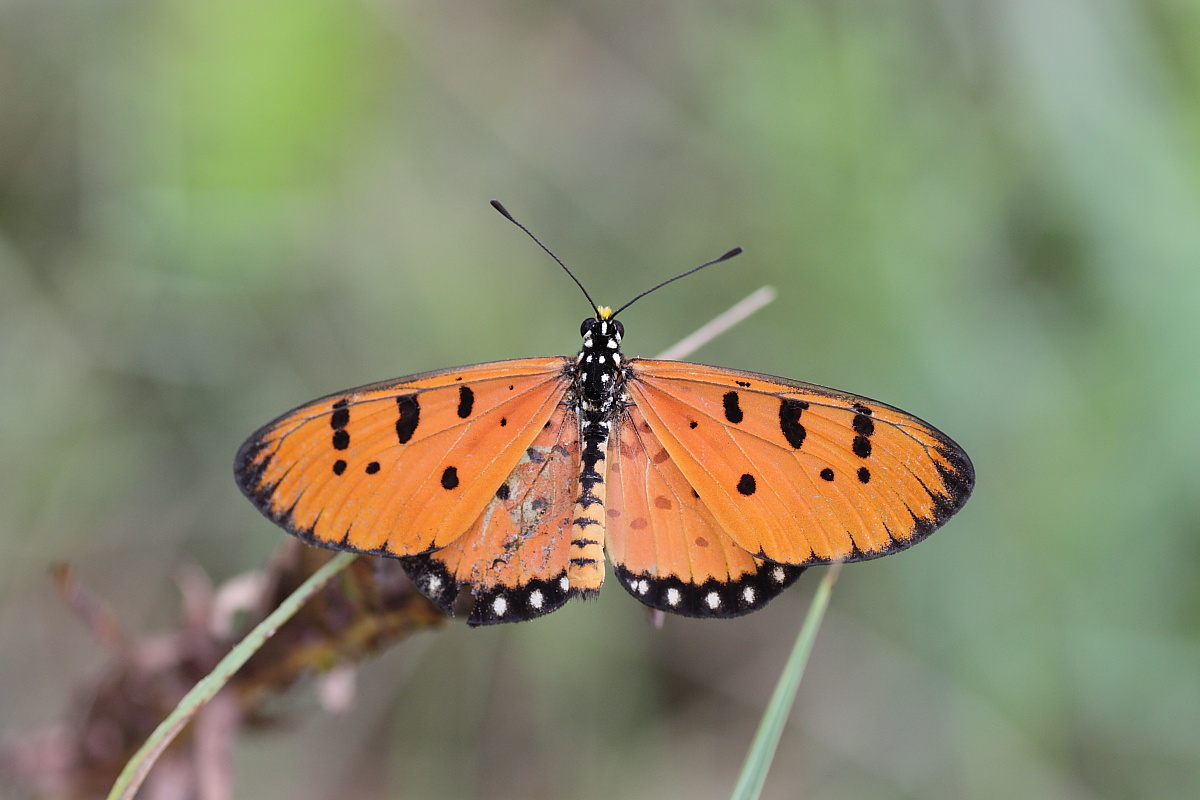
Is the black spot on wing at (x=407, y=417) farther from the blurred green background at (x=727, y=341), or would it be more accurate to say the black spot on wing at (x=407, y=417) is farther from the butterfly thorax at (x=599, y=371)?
the blurred green background at (x=727, y=341)

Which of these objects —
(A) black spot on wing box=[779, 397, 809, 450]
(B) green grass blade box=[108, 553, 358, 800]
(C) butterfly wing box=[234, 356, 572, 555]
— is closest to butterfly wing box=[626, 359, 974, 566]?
(A) black spot on wing box=[779, 397, 809, 450]

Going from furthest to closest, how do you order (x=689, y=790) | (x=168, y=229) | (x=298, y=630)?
(x=689, y=790) < (x=168, y=229) < (x=298, y=630)

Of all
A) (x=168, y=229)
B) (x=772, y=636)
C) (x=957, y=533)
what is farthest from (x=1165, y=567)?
(x=168, y=229)

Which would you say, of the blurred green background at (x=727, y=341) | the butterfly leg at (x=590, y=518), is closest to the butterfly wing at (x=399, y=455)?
the butterfly leg at (x=590, y=518)

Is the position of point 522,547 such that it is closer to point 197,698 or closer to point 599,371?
point 599,371

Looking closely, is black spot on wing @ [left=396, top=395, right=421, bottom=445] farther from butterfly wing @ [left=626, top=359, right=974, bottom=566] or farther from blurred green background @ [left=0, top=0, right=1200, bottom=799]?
blurred green background @ [left=0, top=0, right=1200, bottom=799]

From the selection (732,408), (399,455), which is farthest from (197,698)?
(732,408)

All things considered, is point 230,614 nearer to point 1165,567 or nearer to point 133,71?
point 133,71
